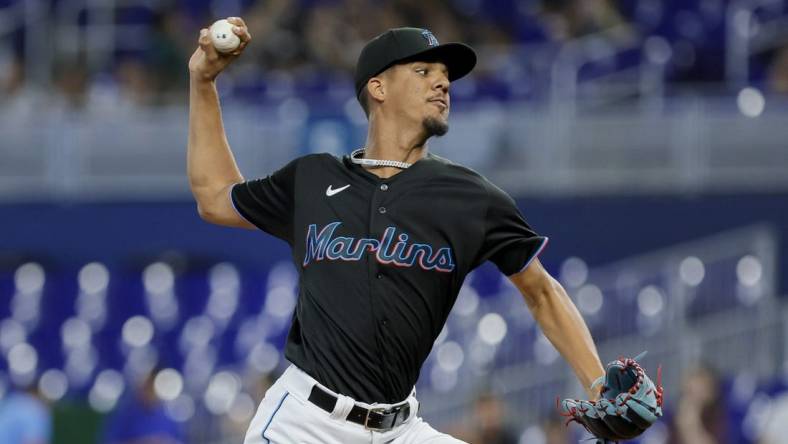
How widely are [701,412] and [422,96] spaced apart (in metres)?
5.56

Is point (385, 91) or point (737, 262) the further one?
point (737, 262)

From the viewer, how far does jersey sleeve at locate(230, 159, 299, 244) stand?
550cm

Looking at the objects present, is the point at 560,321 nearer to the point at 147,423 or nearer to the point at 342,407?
the point at 342,407

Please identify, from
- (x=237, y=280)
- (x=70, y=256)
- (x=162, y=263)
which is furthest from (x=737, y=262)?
(x=70, y=256)

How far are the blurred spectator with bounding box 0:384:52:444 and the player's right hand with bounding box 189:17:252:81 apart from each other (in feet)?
20.8

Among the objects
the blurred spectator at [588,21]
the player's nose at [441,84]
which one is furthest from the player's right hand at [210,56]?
the blurred spectator at [588,21]

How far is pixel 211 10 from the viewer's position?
17.3 meters

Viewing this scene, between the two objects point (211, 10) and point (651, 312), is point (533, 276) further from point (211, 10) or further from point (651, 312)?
point (211, 10)

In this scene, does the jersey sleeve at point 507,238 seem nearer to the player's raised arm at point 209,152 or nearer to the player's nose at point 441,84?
the player's nose at point 441,84

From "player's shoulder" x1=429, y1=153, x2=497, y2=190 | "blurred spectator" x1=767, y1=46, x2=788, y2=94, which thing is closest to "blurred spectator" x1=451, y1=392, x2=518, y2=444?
"blurred spectator" x1=767, y1=46, x2=788, y2=94

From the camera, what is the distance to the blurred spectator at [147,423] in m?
11.6

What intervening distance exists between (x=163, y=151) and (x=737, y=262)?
18.1 feet

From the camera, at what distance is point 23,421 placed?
11.4 metres

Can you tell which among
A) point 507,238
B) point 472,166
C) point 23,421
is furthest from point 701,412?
point 507,238
